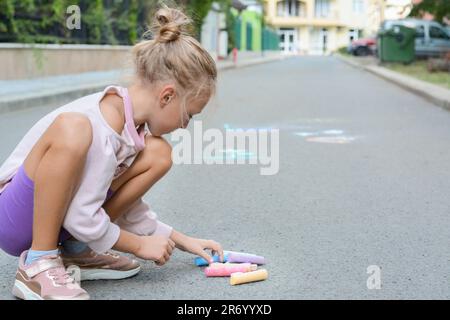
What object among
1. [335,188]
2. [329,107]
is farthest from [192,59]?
[329,107]

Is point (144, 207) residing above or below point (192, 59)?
below

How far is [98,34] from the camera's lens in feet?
66.9

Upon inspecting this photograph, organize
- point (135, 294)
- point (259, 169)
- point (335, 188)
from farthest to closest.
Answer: point (259, 169) < point (335, 188) < point (135, 294)

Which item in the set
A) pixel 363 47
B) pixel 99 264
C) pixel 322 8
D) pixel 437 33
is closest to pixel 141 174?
pixel 99 264

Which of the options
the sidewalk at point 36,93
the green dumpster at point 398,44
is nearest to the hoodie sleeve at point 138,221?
the sidewalk at point 36,93

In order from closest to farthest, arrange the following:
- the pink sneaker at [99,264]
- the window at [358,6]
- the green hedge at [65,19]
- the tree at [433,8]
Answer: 1. the pink sneaker at [99,264]
2. the green hedge at [65,19]
3. the tree at [433,8]
4. the window at [358,6]

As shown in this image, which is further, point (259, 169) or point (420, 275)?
point (259, 169)

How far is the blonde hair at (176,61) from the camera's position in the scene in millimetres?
2705

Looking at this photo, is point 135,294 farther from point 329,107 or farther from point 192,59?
point 329,107

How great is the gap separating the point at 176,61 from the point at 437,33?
32.0 metres

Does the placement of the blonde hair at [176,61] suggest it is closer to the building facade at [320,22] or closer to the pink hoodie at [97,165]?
the pink hoodie at [97,165]

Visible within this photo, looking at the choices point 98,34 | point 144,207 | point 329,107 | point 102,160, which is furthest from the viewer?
point 98,34

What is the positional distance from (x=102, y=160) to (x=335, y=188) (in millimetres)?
2804

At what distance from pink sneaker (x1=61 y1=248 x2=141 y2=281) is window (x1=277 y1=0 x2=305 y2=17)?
92713 millimetres
